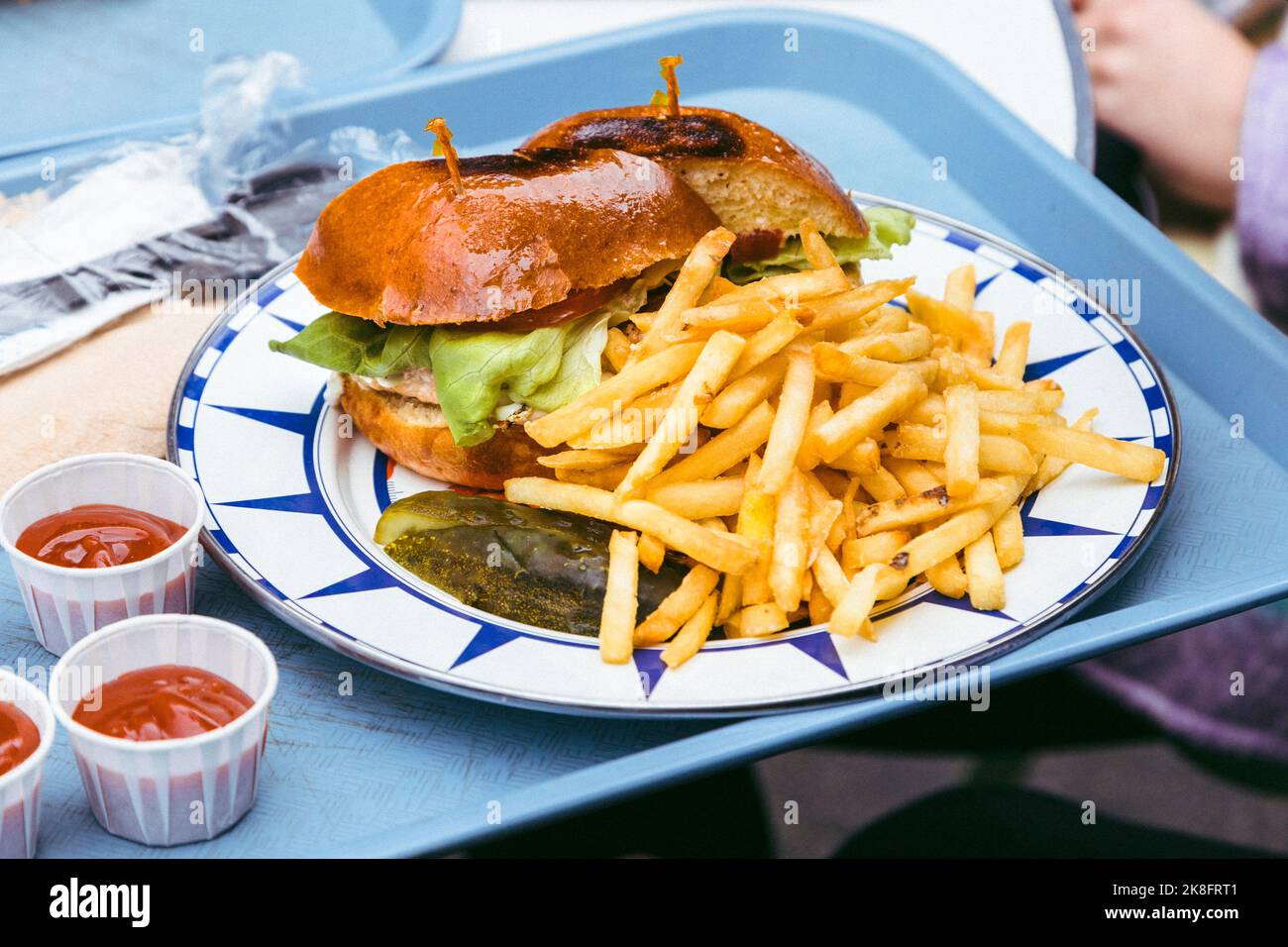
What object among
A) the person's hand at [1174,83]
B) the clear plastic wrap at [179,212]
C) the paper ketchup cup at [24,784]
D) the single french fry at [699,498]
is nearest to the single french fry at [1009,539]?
the single french fry at [699,498]

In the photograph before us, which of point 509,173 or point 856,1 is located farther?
point 856,1

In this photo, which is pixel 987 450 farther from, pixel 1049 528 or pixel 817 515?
pixel 817 515

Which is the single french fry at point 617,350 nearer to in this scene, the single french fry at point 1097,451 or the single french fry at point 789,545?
the single french fry at point 789,545

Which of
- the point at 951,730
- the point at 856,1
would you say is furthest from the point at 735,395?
the point at 856,1

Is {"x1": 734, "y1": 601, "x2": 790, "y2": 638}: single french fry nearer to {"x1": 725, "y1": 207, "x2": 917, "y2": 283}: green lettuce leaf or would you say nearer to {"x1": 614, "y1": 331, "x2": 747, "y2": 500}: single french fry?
{"x1": 614, "y1": 331, "x2": 747, "y2": 500}: single french fry

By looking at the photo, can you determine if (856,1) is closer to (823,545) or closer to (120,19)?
(120,19)

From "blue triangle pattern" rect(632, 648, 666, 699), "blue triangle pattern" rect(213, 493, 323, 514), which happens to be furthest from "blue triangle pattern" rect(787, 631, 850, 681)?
"blue triangle pattern" rect(213, 493, 323, 514)

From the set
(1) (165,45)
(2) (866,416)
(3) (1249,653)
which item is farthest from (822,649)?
(1) (165,45)
